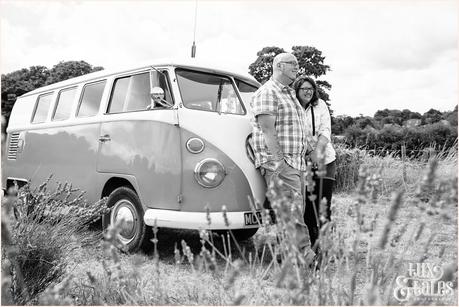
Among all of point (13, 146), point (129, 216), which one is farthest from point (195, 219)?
point (13, 146)

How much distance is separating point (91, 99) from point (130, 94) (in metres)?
0.96

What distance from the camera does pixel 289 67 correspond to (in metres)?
4.16

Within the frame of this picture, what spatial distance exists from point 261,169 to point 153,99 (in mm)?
1281

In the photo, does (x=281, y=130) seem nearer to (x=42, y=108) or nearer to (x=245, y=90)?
(x=245, y=90)

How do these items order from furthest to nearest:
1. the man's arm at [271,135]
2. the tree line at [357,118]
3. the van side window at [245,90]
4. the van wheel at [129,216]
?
the tree line at [357,118]
the van side window at [245,90]
the van wheel at [129,216]
the man's arm at [271,135]

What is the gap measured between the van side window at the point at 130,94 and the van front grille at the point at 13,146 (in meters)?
2.94

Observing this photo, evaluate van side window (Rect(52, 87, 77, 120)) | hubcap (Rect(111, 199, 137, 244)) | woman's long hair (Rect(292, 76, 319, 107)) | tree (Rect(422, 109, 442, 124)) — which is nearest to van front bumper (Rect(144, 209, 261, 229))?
hubcap (Rect(111, 199, 137, 244))

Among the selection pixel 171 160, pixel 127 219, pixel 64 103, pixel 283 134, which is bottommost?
pixel 127 219

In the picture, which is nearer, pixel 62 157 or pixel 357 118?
pixel 62 157

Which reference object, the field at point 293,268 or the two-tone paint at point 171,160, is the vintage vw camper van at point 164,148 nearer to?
the two-tone paint at point 171,160

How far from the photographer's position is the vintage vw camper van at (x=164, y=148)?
412 centimetres

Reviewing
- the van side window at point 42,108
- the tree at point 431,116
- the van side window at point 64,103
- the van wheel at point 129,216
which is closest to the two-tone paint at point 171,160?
the van wheel at point 129,216

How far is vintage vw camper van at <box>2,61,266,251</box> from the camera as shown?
412 cm

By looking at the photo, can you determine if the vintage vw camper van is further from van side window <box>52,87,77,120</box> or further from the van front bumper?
van side window <box>52,87,77,120</box>
